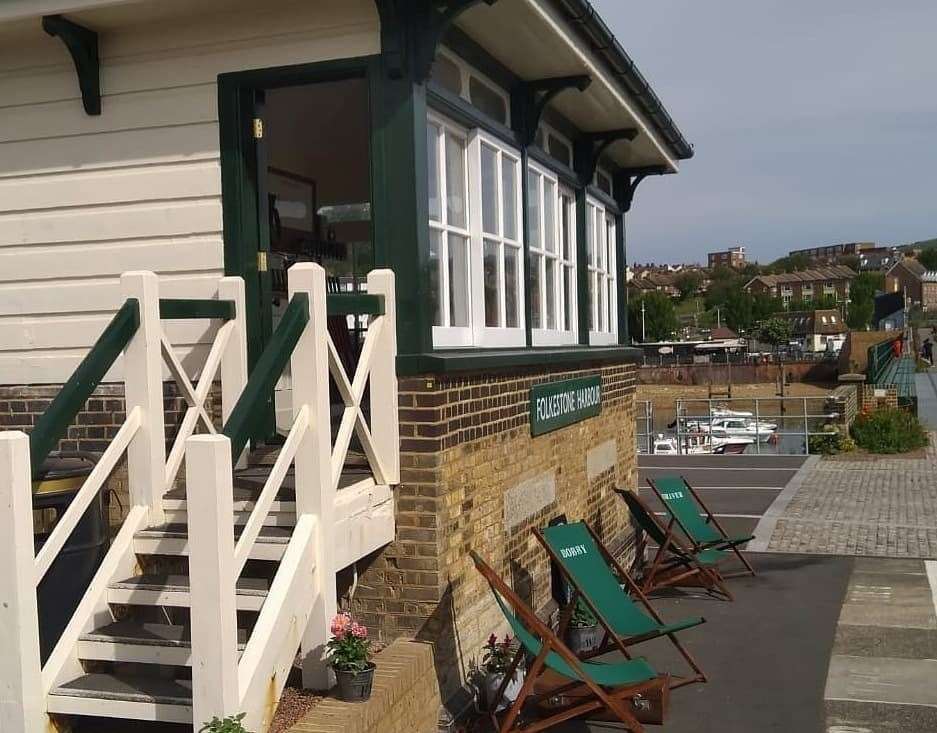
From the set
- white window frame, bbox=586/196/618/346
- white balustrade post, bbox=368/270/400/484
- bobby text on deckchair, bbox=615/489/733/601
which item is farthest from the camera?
white window frame, bbox=586/196/618/346

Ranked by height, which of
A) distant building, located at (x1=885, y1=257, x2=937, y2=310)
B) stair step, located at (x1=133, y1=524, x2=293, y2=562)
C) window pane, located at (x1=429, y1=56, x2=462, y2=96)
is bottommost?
stair step, located at (x1=133, y1=524, x2=293, y2=562)

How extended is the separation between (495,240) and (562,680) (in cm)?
302

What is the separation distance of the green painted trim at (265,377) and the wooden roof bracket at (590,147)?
18.0 feet

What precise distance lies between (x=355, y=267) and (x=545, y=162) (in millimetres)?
2357

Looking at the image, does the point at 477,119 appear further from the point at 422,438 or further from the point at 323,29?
the point at 422,438

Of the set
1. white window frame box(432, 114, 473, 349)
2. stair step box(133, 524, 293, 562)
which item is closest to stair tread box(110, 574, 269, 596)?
stair step box(133, 524, 293, 562)

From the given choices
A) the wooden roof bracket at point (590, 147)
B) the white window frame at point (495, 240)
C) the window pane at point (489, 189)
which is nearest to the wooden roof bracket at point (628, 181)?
the wooden roof bracket at point (590, 147)

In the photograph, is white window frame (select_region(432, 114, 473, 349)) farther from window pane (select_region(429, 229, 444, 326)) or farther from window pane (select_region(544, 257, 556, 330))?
window pane (select_region(544, 257, 556, 330))

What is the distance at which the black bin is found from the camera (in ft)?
15.9

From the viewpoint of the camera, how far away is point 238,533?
4.92m

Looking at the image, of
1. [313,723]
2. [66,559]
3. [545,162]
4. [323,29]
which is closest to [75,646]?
[66,559]

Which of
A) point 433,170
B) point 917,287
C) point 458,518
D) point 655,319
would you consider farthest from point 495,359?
point 917,287

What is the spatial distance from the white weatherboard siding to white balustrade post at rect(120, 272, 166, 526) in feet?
3.77

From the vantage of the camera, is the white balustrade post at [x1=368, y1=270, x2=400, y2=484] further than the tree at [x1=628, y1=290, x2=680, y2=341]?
No
